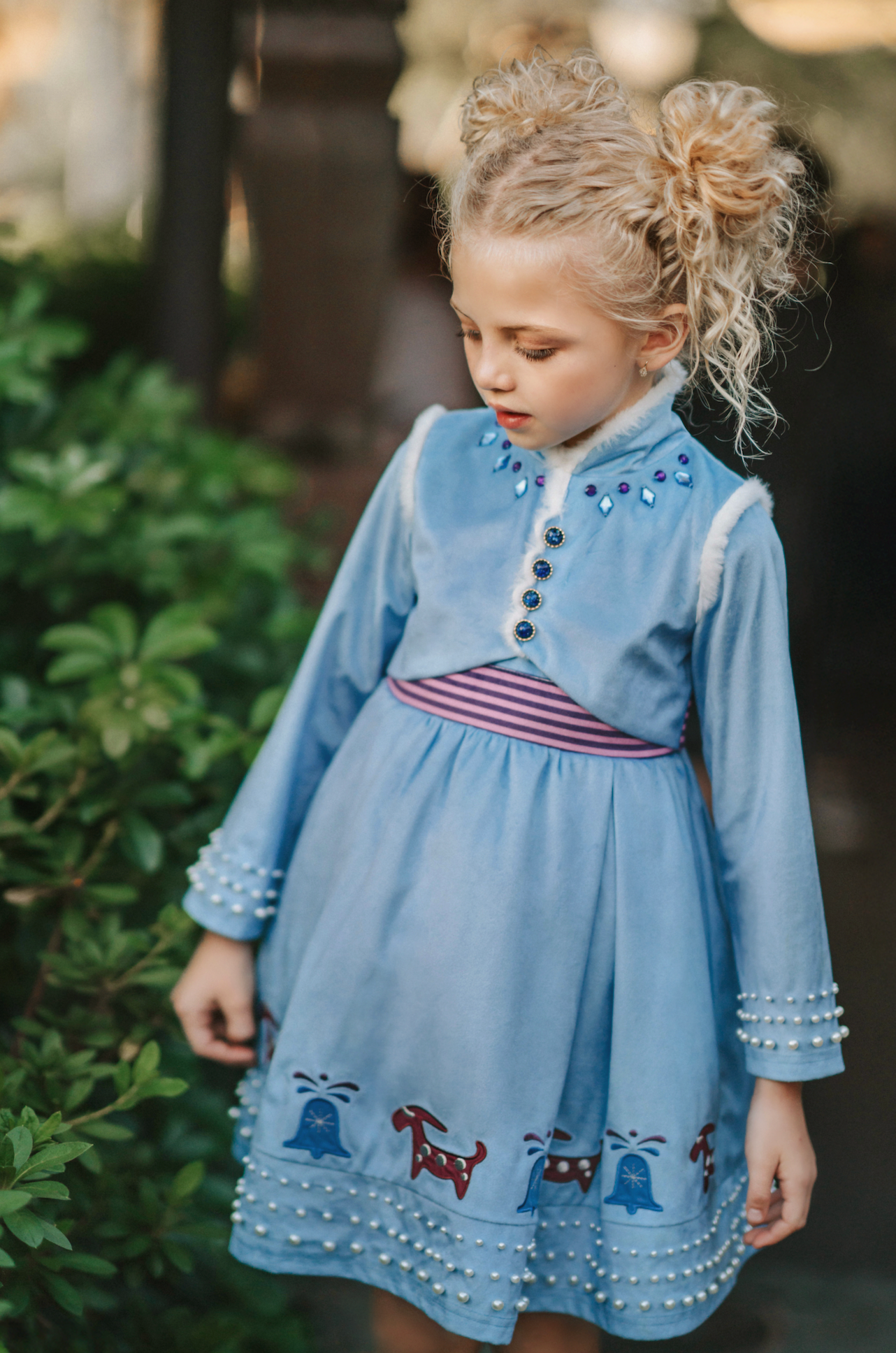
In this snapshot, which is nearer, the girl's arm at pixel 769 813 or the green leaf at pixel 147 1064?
the girl's arm at pixel 769 813

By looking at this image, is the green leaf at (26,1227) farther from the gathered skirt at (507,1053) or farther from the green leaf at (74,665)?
the green leaf at (74,665)

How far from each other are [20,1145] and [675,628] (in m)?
0.83

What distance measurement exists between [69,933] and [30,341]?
1178 millimetres

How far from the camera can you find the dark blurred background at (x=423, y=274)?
3.49 meters

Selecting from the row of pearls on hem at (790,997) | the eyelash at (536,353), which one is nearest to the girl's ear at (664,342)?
the eyelash at (536,353)

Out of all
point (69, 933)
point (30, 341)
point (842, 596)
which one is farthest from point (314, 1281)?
point (842, 596)

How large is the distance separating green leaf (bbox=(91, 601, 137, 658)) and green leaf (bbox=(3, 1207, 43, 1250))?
0.87 m

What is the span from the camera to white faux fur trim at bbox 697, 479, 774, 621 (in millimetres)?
1184

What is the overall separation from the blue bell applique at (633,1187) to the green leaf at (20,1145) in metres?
0.59

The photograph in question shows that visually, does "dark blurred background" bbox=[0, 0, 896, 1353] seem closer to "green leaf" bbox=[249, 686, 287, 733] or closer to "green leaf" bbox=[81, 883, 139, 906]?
"green leaf" bbox=[249, 686, 287, 733]

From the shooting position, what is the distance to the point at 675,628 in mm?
1214

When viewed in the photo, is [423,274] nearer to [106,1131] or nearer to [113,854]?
[113,854]

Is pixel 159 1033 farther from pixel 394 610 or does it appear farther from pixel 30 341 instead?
pixel 30 341

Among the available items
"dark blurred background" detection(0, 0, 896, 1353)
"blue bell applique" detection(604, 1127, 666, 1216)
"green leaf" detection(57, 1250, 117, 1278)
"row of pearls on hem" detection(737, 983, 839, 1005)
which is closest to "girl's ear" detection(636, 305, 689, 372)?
"row of pearls on hem" detection(737, 983, 839, 1005)
